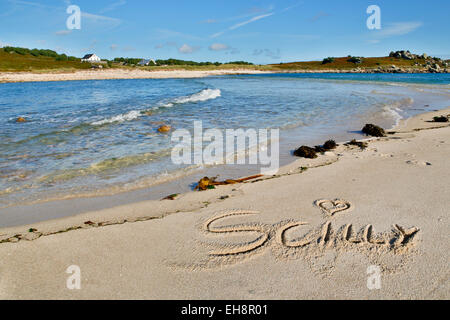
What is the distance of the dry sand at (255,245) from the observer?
2.63 metres

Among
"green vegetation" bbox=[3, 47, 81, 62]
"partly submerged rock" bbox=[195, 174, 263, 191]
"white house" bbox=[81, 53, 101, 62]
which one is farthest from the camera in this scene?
"white house" bbox=[81, 53, 101, 62]

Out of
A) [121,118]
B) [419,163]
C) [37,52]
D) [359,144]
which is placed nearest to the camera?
[419,163]

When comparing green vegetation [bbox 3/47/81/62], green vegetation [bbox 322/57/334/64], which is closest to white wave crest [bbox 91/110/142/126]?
green vegetation [bbox 3/47/81/62]

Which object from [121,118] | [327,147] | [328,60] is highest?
[328,60]

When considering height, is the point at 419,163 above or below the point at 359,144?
below

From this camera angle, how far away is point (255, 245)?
3273mm

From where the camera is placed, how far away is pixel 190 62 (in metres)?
110

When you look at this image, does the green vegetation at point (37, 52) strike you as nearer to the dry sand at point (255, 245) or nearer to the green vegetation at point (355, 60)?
the dry sand at point (255, 245)

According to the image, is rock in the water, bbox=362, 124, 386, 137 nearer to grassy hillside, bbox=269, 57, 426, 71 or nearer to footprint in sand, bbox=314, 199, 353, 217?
footprint in sand, bbox=314, 199, 353, 217

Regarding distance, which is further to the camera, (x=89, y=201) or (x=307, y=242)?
(x=89, y=201)

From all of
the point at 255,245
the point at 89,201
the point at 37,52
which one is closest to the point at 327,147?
the point at 255,245

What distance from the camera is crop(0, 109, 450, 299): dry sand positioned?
8.63ft

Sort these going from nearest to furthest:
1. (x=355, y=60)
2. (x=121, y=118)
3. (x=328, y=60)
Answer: (x=121, y=118) < (x=355, y=60) < (x=328, y=60)

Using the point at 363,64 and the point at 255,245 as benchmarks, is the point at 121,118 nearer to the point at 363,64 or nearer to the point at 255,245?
the point at 255,245
